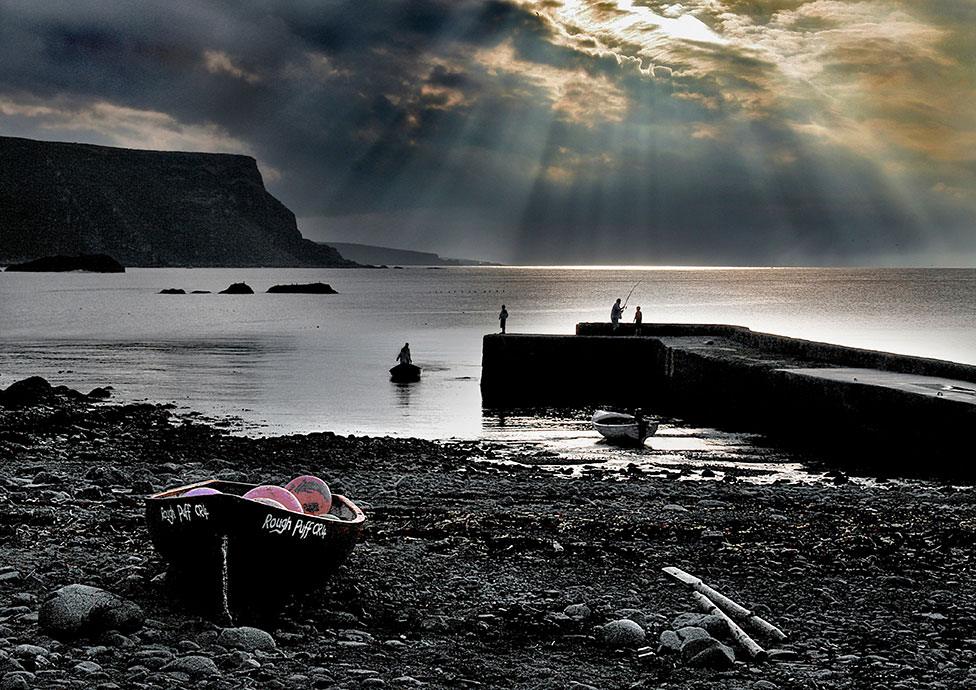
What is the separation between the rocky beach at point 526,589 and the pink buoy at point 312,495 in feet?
2.39

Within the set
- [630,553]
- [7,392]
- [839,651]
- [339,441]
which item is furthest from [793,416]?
[7,392]

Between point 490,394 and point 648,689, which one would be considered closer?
point 648,689

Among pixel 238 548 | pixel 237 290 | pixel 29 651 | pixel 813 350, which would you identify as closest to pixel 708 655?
pixel 238 548

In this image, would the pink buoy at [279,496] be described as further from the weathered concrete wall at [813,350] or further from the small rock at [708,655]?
the weathered concrete wall at [813,350]

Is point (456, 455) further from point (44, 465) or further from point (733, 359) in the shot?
point (733, 359)

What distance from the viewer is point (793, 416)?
23.2 meters

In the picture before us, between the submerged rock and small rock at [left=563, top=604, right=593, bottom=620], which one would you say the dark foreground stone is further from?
small rock at [left=563, top=604, right=593, bottom=620]

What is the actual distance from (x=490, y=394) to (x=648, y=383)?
5467mm

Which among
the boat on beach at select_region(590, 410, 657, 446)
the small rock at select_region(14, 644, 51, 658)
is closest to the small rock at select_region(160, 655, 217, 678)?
the small rock at select_region(14, 644, 51, 658)

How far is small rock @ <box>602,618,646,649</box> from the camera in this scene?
788cm

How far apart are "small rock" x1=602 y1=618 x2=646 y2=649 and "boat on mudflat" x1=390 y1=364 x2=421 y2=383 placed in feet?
91.5

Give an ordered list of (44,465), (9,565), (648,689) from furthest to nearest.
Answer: (44,465)
(9,565)
(648,689)

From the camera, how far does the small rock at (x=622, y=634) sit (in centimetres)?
788

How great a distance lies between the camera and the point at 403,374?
35.9 metres
